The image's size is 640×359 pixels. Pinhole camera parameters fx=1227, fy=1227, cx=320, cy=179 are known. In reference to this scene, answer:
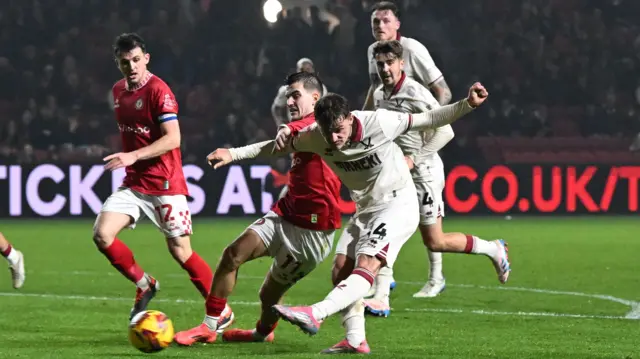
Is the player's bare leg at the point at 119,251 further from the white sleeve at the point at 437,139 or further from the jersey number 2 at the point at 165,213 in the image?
the white sleeve at the point at 437,139

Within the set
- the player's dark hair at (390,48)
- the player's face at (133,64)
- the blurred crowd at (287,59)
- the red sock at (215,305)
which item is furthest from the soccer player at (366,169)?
the blurred crowd at (287,59)

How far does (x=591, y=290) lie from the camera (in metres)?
9.97

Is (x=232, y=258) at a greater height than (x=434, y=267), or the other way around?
(x=232, y=258)

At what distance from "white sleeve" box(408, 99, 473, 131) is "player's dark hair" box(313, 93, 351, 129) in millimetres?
532

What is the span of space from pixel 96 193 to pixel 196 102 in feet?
8.62

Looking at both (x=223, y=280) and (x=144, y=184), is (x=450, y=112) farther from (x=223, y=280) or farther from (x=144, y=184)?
(x=144, y=184)

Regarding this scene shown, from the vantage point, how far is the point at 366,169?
652 centimetres

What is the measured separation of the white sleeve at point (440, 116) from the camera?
251 inches

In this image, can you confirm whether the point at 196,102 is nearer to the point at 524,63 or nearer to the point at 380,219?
the point at 524,63

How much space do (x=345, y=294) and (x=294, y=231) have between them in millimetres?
828

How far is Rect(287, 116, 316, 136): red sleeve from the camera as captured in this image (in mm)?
6531

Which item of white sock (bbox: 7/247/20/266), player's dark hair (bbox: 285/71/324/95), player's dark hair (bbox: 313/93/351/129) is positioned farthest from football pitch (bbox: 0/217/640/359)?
player's dark hair (bbox: 285/71/324/95)

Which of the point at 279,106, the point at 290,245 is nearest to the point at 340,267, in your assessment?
the point at 290,245

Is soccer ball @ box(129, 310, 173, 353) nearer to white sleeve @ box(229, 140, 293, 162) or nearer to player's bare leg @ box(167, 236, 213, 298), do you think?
white sleeve @ box(229, 140, 293, 162)
